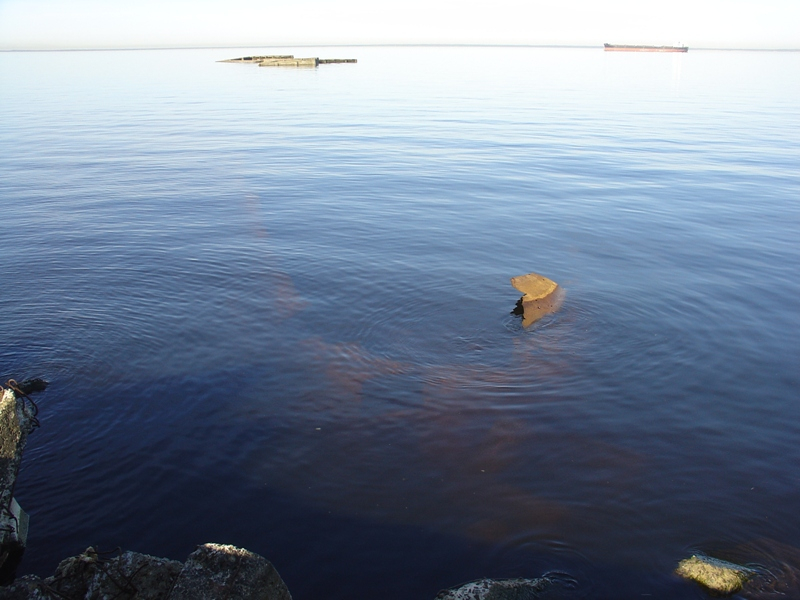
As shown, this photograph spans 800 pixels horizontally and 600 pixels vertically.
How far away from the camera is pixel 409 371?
12.0m

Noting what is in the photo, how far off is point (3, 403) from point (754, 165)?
33.4 meters

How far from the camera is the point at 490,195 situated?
85.4 feet

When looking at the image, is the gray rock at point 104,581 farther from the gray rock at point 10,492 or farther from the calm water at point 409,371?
the calm water at point 409,371

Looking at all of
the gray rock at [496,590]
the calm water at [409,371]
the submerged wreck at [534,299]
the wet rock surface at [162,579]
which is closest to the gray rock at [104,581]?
the wet rock surface at [162,579]

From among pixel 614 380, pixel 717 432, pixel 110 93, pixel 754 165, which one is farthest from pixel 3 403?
pixel 110 93

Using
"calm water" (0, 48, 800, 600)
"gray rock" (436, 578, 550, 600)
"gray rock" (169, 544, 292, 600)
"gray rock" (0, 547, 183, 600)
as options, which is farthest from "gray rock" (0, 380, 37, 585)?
"gray rock" (436, 578, 550, 600)

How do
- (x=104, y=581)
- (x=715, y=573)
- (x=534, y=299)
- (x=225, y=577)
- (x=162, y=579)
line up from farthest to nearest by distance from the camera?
(x=534, y=299) → (x=715, y=573) → (x=162, y=579) → (x=104, y=581) → (x=225, y=577)

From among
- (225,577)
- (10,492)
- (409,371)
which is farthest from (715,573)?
(10,492)

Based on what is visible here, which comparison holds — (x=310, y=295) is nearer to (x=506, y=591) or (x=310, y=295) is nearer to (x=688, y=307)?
(x=688, y=307)

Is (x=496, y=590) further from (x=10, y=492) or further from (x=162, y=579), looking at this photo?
(x=10, y=492)

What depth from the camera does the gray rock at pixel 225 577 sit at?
18.8 ft

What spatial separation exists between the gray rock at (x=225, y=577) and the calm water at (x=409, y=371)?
1.48 meters

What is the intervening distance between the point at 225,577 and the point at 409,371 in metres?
6.56

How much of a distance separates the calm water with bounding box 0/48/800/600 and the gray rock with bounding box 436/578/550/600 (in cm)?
41
